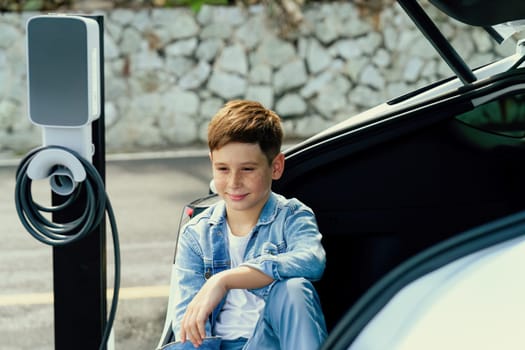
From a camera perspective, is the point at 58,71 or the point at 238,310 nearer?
the point at 58,71

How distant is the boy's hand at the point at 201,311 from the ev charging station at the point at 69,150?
164 millimetres

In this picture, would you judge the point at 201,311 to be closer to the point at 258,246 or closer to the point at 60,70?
the point at 258,246

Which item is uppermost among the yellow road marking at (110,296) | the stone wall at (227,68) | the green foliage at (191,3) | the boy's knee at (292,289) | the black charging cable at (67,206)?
the green foliage at (191,3)

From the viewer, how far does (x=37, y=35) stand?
5.72ft

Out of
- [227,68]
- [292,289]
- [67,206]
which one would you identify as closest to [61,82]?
[67,206]

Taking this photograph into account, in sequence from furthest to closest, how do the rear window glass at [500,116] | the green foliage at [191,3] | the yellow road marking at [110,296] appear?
the green foliage at [191,3] → the yellow road marking at [110,296] → the rear window glass at [500,116]

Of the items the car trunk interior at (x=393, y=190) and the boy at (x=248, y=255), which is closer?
the boy at (x=248, y=255)

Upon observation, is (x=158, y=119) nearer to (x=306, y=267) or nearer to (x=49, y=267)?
(x=49, y=267)

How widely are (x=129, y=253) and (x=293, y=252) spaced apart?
3.27 m

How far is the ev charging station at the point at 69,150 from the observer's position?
1739 millimetres

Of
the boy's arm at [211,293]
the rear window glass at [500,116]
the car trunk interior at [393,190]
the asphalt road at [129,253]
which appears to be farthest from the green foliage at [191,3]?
the boy's arm at [211,293]

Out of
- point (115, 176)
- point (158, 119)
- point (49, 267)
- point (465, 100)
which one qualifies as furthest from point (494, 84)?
point (158, 119)

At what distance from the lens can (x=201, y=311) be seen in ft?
5.63

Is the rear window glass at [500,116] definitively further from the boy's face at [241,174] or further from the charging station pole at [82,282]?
the charging station pole at [82,282]
